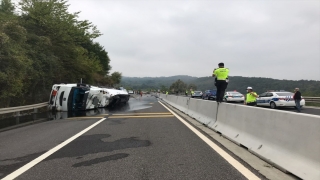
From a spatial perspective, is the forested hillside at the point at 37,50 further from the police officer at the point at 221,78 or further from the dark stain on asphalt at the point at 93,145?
the police officer at the point at 221,78

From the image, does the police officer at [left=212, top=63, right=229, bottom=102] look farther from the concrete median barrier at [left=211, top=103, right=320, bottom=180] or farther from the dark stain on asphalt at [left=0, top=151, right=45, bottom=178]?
the dark stain on asphalt at [left=0, top=151, right=45, bottom=178]

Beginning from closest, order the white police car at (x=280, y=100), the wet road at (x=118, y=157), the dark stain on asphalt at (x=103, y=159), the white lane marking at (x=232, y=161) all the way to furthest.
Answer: the white lane marking at (x=232, y=161) → the wet road at (x=118, y=157) → the dark stain on asphalt at (x=103, y=159) → the white police car at (x=280, y=100)

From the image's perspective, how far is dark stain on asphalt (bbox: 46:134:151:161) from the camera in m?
6.30

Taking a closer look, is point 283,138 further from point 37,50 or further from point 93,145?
point 37,50

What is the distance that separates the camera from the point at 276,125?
5.22 meters

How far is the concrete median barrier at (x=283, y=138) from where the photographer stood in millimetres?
4113

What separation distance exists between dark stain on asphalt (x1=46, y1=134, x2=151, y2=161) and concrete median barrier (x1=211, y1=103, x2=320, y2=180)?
243 cm

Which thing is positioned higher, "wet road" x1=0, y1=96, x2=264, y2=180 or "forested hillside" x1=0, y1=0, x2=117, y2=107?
"forested hillside" x1=0, y1=0, x2=117, y2=107

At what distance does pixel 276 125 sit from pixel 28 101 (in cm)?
2072

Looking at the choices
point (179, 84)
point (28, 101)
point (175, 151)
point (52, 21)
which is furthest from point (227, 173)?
point (179, 84)

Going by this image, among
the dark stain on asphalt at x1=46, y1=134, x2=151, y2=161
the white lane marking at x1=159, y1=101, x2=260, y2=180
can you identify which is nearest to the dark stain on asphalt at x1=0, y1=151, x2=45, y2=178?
the dark stain on asphalt at x1=46, y1=134, x2=151, y2=161

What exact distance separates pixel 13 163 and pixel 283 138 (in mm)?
5024

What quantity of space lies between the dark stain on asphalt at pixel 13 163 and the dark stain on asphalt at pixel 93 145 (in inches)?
16.0

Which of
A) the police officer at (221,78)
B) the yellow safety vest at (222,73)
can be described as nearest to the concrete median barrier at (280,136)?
the police officer at (221,78)
